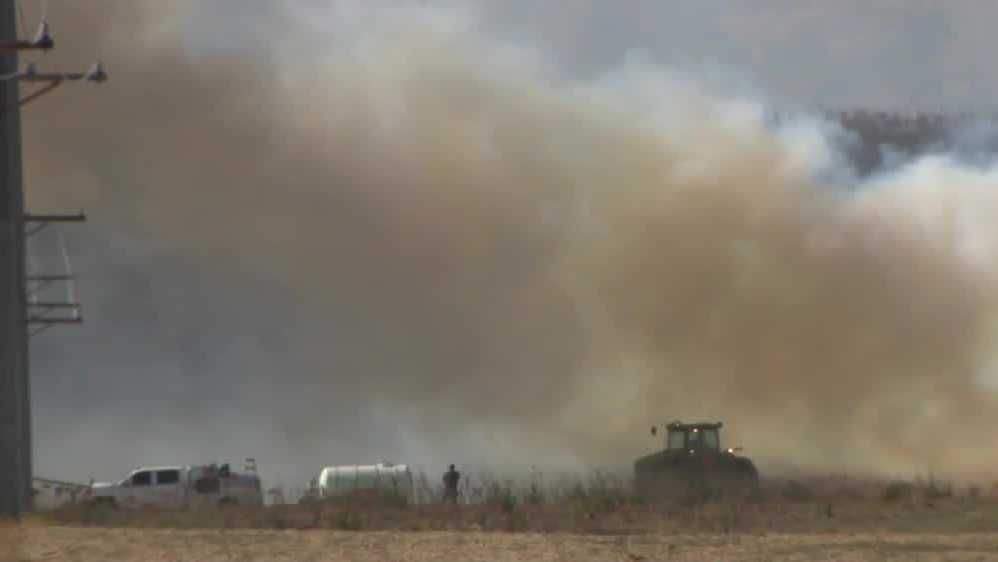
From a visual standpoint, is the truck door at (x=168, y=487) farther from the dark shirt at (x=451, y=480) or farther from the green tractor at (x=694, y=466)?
the green tractor at (x=694, y=466)

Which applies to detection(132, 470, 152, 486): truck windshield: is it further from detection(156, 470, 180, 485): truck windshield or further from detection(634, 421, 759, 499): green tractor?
detection(634, 421, 759, 499): green tractor

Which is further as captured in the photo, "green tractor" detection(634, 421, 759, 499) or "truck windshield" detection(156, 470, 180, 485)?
"truck windshield" detection(156, 470, 180, 485)

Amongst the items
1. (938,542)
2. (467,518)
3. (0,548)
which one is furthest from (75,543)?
(938,542)

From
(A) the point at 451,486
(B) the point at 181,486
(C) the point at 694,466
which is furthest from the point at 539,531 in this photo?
(B) the point at 181,486

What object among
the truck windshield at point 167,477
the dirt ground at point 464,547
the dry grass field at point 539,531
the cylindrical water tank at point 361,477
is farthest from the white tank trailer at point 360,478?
the dirt ground at point 464,547

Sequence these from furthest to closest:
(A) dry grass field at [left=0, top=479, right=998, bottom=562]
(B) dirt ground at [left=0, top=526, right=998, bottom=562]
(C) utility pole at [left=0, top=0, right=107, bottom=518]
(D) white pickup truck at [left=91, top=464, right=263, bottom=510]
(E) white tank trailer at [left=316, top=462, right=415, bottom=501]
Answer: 1. (D) white pickup truck at [left=91, top=464, right=263, bottom=510]
2. (E) white tank trailer at [left=316, top=462, right=415, bottom=501]
3. (C) utility pole at [left=0, top=0, right=107, bottom=518]
4. (A) dry grass field at [left=0, top=479, right=998, bottom=562]
5. (B) dirt ground at [left=0, top=526, right=998, bottom=562]

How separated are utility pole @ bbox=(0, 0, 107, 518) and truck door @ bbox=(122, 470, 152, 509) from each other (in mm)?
10987

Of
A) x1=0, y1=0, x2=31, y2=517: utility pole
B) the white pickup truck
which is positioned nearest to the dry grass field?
x1=0, y1=0, x2=31, y2=517: utility pole

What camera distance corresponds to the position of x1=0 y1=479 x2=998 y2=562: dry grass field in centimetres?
2591

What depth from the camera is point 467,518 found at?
30609mm

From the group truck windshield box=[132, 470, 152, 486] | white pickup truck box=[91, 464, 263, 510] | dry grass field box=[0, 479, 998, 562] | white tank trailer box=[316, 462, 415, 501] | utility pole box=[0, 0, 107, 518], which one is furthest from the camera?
truck windshield box=[132, 470, 152, 486]

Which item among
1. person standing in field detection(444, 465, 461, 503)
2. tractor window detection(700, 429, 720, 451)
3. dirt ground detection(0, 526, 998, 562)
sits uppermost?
tractor window detection(700, 429, 720, 451)

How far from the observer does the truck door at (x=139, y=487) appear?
48.1 metres

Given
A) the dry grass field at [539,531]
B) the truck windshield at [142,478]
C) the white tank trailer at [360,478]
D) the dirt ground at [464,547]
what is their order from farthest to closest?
1. the truck windshield at [142,478]
2. the white tank trailer at [360,478]
3. the dry grass field at [539,531]
4. the dirt ground at [464,547]
